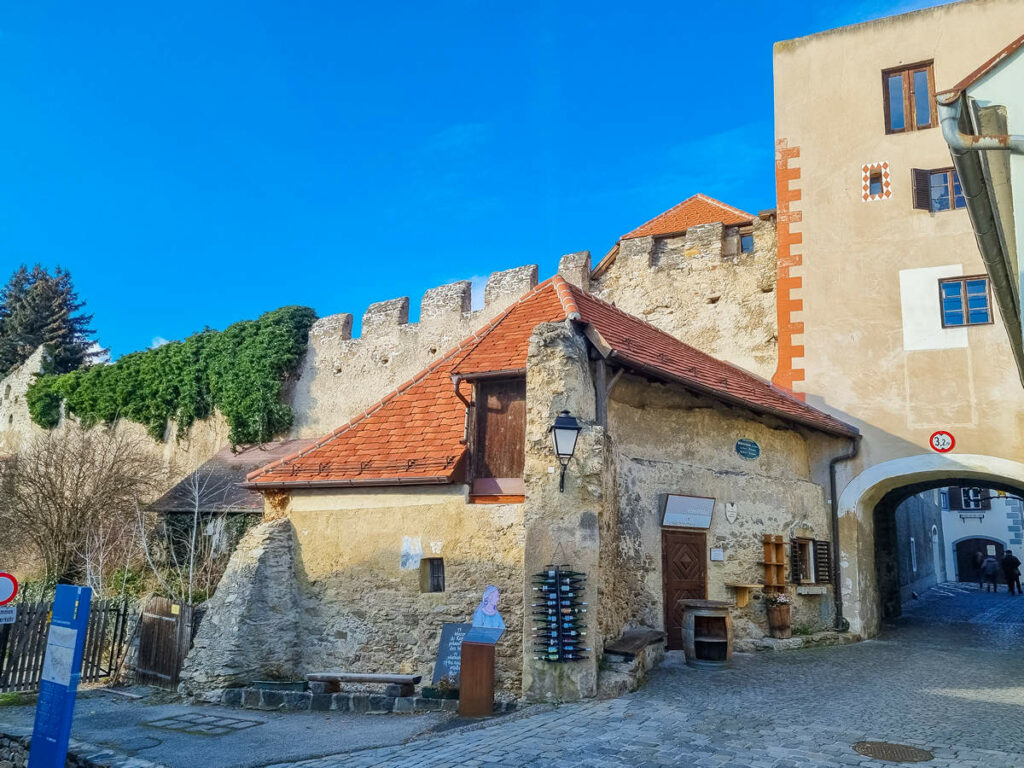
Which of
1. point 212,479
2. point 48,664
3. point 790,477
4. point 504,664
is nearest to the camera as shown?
point 48,664

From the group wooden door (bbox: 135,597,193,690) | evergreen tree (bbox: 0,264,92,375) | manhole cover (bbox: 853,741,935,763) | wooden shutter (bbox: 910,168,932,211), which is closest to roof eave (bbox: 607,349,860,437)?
wooden shutter (bbox: 910,168,932,211)

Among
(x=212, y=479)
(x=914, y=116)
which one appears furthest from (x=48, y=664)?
(x=914, y=116)

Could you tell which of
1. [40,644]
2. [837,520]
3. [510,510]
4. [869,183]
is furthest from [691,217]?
[40,644]

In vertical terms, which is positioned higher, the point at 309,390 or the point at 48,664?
the point at 309,390

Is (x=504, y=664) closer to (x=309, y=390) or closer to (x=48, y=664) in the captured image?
(x=48, y=664)

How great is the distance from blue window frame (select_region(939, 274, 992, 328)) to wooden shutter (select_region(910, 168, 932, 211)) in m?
1.45

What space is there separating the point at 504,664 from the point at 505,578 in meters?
0.99

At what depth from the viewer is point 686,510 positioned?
11.1 metres

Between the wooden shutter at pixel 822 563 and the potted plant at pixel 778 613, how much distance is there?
1.40 meters

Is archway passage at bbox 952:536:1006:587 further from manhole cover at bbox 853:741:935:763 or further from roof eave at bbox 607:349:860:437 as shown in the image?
manhole cover at bbox 853:741:935:763

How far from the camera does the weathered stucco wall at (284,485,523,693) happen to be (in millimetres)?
9977

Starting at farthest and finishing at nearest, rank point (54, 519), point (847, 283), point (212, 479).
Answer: point (212, 479)
point (54, 519)
point (847, 283)

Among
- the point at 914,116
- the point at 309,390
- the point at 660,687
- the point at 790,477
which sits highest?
the point at 914,116

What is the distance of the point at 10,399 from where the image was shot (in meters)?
32.8
